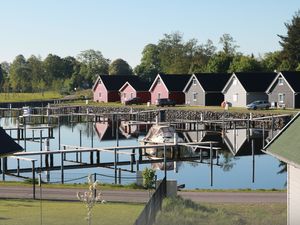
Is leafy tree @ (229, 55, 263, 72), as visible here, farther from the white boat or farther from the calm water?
the white boat

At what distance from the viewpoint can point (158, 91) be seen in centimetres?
9794

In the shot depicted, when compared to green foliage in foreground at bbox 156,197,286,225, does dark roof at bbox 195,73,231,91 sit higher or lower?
higher

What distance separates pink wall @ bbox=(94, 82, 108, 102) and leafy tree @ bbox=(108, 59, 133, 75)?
66137 millimetres

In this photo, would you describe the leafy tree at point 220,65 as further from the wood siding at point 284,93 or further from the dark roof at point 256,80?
the wood siding at point 284,93

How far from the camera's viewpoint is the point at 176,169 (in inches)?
1724

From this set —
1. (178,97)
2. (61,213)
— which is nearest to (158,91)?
(178,97)

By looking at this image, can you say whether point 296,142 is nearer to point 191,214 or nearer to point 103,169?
point 191,214

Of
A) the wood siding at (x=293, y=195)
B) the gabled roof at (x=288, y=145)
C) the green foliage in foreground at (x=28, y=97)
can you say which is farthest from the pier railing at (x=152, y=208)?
the green foliage in foreground at (x=28, y=97)

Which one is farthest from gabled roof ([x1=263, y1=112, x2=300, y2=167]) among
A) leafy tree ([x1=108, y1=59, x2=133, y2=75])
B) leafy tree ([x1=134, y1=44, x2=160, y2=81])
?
leafy tree ([x1=108, y1=59, x2=133, y2=75])

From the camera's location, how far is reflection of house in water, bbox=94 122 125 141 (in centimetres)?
7160

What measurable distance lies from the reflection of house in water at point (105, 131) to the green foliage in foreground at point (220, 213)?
46088 millimetres

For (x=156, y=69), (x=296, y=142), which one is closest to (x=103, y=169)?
(x=296, y=142)

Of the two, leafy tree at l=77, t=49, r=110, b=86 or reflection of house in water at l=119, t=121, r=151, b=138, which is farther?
leafy tree at l=77, t=49, r=110, b=86

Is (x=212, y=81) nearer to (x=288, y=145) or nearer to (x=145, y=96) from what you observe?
(x=145, y=96)
